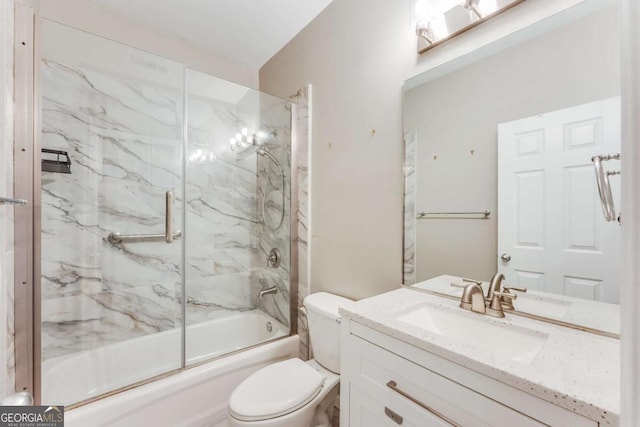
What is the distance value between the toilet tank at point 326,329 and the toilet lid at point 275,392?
0.32ft

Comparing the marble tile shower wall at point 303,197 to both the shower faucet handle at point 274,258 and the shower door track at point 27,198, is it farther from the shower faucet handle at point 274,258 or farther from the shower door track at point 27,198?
the shower door track at point 27,198

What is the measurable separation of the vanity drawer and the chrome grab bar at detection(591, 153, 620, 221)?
67 cm

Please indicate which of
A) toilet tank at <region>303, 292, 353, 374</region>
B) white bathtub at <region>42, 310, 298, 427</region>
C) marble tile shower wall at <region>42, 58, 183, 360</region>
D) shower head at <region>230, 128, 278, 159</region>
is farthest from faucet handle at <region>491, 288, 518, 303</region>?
marble tile shower wall at <region>42, 58, 183, 360</region>

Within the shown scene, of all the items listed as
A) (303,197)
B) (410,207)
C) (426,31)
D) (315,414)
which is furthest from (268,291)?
(426,31)

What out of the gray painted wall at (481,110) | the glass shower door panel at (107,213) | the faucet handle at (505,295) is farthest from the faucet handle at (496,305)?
the glass shower door panel at (107,213)

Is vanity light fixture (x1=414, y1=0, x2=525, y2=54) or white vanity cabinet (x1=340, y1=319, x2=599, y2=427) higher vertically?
vanity light fixture (x1=414, y1=0, x2=525, y2=54)

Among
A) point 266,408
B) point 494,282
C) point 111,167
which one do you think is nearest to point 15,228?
point 111,167

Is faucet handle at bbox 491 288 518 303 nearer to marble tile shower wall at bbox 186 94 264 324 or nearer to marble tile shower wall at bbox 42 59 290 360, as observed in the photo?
marble tile shower wall at bbox 42 59 290 360

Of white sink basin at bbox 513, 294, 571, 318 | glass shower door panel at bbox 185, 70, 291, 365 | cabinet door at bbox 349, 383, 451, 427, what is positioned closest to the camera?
cabinet door at bbox 349, 383, 451, 427

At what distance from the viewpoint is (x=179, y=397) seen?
1.48m

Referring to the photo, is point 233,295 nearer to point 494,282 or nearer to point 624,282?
point 494,282

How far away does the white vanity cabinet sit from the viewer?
2.11ft

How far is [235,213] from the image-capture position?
93.4 inches

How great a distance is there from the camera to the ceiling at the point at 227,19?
1791 millimetres
